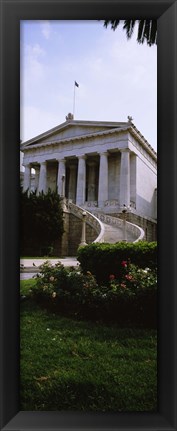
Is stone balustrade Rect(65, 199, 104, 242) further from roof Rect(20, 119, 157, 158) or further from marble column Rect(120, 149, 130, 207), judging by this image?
roof Rect(20, 119, 157, 158)

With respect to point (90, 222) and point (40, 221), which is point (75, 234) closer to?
point (90, 222)

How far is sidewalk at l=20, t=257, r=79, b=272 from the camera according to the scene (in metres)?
2.49

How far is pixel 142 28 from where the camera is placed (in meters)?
2.49

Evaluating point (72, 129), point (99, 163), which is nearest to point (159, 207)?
point (72, 129)

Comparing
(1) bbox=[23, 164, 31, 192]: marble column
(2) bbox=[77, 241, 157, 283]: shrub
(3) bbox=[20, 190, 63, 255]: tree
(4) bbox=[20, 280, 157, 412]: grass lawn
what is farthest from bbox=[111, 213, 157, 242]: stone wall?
(1) bbox=[23, 164, 31, 192]: marble column

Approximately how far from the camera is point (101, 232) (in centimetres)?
322

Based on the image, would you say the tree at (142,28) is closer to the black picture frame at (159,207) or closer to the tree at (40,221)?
the black picture frame at (159,207)

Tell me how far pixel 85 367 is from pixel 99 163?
333 centimetres

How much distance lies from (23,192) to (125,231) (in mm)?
1208

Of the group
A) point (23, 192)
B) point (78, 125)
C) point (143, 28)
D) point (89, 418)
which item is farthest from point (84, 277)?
point (143, 28)

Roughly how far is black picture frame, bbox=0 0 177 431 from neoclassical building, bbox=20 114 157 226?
0.95ft

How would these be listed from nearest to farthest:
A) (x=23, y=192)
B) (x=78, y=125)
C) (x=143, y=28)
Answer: (x=143, y=28) < (x=23, y=192) < (x=78, y=125)
